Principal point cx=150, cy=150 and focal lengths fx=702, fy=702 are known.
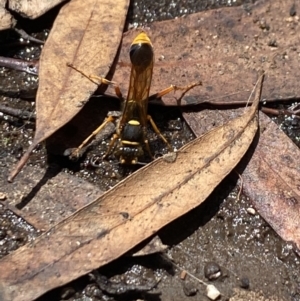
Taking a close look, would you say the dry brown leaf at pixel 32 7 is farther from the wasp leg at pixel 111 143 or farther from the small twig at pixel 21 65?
the wasp leg at pixel 111 143

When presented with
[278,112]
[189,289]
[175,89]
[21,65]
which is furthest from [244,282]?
[21,65]

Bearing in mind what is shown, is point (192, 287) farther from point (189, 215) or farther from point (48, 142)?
point (48, 142)

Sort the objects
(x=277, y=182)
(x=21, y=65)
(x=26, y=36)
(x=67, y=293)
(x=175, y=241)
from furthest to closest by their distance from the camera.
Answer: (x=26, y=36) < (x=21, y=65) < (x=277, y=182) < (x=175, y=241) < (x=67, y=293)

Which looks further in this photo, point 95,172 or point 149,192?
point 95,172

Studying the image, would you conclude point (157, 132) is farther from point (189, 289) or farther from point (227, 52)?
point (189, 289)

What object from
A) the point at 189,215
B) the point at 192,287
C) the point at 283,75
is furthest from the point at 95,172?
the point at 283,75

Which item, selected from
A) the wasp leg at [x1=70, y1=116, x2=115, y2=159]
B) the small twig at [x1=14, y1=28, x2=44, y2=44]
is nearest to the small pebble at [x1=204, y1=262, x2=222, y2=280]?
the wasp leg at [x1=70, y1=116, x2=115, y2=159]
